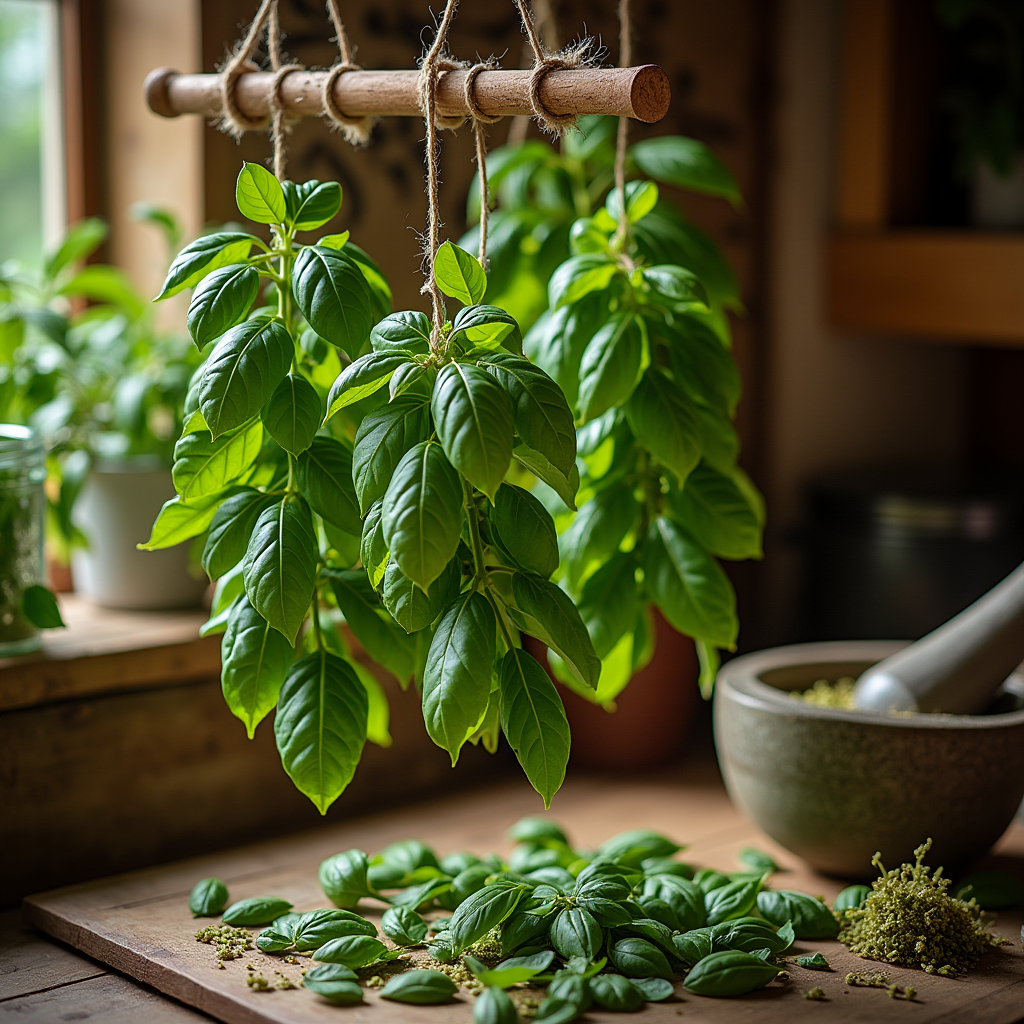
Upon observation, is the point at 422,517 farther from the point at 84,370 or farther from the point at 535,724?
the point at 84,370

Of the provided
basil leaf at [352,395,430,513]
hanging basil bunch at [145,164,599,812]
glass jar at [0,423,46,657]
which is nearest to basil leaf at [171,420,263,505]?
hanging basil bunch at [145,164,599,812]

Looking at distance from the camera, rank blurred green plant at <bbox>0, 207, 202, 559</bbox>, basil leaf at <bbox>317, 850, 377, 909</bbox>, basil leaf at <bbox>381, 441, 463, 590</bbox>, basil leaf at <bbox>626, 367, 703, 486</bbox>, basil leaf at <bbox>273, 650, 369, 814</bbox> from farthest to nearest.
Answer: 1. blurred green plant at <bbox>0, 207, 202, 559</bbox>
2. basil leaf at <bbox>317, 850, 377, 909</bbox>
3. basil leaf at <bbox>626, 367, 703, 486</bbox>
4. basil leaf at <bbox>273, 650, 369, 814</bbox>
5. basil leaf at <bbox>381, 441, 463, 590</bbox>

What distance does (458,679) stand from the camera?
0.86 meters

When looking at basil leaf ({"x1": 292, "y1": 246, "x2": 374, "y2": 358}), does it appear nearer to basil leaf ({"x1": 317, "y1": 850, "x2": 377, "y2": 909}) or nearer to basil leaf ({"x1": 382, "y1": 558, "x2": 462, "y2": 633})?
basil leaf ({"x1": 382, "y1": 558, "x2": 462, "y2": 633})

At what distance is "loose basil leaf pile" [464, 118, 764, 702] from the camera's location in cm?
104

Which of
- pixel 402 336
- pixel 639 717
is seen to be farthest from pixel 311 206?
pixel 639 717

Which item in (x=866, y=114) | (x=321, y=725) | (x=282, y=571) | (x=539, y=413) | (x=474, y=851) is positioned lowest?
(x=474, y=851)

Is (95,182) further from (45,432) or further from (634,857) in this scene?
(634,857)

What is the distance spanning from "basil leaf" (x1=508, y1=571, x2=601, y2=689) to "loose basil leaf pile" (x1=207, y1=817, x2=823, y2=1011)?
21 cm

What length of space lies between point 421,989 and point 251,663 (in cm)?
25

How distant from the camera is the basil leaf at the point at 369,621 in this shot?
1004mm

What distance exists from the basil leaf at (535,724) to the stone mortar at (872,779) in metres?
0.33

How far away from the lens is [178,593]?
1.44m

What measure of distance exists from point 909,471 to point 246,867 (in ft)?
3.59
